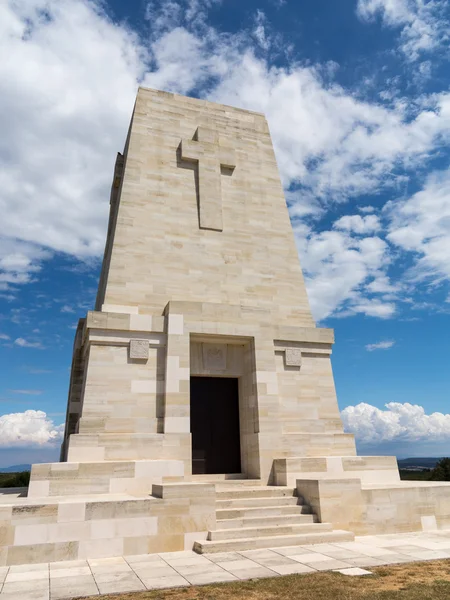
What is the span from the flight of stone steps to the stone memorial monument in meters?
0.04

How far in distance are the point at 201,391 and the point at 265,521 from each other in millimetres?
6020

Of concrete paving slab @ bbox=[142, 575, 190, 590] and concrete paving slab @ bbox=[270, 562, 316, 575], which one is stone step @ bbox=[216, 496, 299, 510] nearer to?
concrete paving slab @ bbox=[270, 562, 316, 575]

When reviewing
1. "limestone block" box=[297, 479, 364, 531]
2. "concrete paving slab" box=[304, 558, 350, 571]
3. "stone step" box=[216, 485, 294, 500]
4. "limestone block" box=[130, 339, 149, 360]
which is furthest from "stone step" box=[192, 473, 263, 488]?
"concrete paving slab" box=[304, 558, 350, 571]

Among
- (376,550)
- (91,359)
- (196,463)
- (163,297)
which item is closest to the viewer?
(376,550)

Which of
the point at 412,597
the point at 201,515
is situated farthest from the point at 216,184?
the point at 412,597

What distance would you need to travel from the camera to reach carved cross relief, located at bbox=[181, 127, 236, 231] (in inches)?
739

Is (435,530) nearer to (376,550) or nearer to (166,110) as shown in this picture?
(376,550)

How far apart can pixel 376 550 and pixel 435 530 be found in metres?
3.59

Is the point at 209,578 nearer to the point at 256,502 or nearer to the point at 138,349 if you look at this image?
the point at 256,502

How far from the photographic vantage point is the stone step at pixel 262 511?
37.2ft

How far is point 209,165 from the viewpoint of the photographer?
19609 mm

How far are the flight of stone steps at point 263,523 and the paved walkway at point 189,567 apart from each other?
26 cm

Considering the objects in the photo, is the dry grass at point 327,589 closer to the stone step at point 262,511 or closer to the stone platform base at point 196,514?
the stone platform base at point 196,514

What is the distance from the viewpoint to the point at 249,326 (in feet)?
53.2
